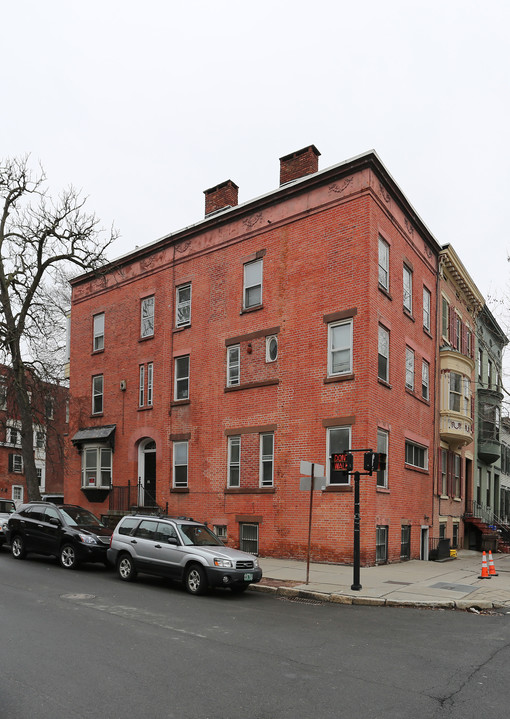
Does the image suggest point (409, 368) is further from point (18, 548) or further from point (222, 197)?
point (18, 548)

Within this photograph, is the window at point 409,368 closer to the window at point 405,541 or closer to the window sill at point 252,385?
the window at point 405,541

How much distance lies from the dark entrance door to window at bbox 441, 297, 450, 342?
42.0ft

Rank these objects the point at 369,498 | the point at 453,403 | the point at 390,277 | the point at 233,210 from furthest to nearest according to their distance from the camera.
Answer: the point at 453,403 < the point at 233,210 < the point at 390,277 < the point at 369,498

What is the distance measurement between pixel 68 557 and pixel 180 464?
24.2 feet

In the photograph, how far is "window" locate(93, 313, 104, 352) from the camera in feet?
94.5

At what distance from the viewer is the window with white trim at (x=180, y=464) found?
23.8m

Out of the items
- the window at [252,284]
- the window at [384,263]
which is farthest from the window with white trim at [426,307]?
the window at [252,284]

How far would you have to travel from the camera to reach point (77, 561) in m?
16.7

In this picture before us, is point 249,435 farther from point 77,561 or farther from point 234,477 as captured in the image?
point 77,561

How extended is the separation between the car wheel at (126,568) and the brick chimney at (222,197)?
1477 cm

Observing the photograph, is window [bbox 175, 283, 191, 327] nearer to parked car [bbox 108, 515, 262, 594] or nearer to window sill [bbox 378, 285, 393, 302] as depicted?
window sill [bbox 378, 285, 393, 302]

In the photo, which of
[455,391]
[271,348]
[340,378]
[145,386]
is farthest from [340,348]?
[145,386]

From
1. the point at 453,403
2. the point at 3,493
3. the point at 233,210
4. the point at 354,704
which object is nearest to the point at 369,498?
the point at 453,403

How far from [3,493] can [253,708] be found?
46199mm
